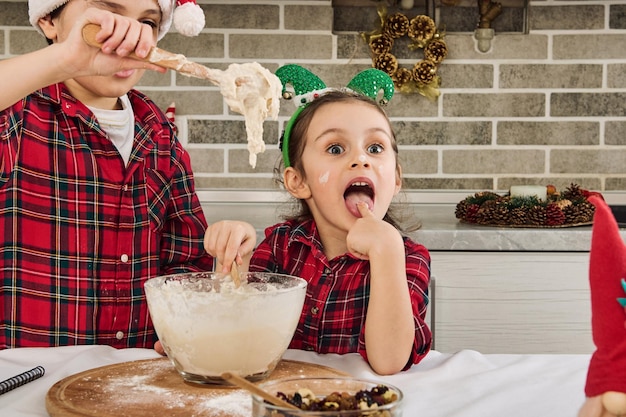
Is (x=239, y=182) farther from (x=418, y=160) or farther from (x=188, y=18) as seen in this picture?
(x=188, y=18)

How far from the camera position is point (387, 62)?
2.58 m

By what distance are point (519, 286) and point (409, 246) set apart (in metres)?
0.71

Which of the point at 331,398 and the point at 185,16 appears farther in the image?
the point at 185,16

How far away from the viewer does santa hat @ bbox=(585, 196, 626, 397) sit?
0.64 meters

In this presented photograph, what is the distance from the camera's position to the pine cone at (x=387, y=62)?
2.58 metres

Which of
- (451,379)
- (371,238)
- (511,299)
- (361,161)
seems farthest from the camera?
(511,299)

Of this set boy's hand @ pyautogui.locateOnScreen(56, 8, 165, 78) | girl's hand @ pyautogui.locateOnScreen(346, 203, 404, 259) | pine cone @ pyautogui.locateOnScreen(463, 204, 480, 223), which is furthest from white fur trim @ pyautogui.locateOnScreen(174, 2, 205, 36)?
pine cone @ pyautogui.locateOnScreen(463, 204, 480, 223)

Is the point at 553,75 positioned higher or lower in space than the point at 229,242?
higher

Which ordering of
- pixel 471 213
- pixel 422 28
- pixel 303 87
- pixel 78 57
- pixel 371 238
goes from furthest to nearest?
pixel 422 28, pixel 471 213, pixel 303 87, pixel 371 238, pixel 78 57

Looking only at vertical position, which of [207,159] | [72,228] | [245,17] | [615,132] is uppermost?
[245,17]

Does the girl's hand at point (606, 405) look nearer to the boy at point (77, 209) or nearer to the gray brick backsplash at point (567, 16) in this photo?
the boy at point (77, 209)

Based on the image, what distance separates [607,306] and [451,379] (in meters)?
0.37

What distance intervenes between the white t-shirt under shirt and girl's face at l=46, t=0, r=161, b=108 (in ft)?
0.23

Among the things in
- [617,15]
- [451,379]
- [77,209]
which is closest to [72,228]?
[77,209]
